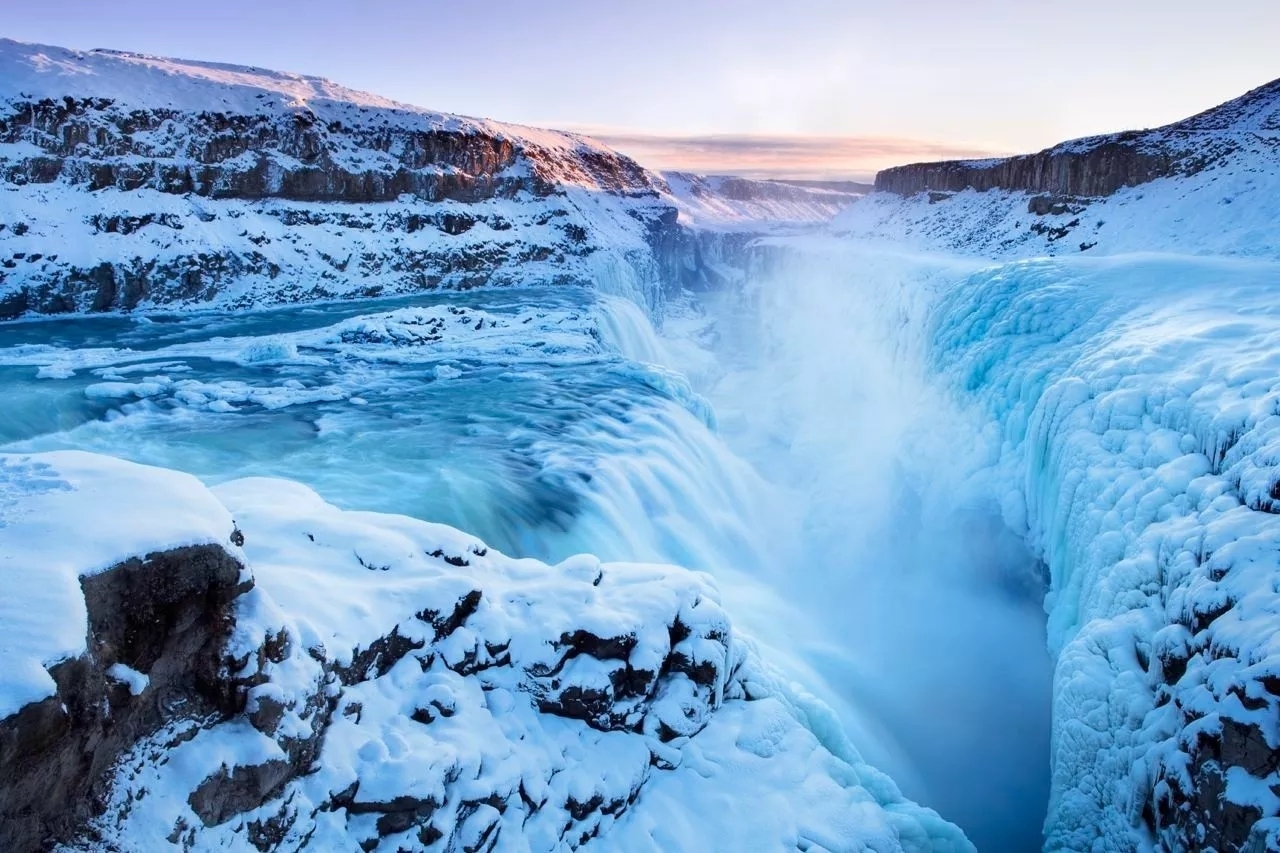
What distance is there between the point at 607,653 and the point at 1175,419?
6.63 m

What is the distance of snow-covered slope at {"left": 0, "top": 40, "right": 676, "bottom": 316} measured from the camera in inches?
1048

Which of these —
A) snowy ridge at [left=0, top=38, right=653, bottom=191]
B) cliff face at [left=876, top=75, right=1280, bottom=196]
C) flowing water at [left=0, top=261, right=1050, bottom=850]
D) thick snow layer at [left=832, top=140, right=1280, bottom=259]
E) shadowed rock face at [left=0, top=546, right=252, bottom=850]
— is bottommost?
flowing water at [left=0, top=261, right=1050, bottom=850]

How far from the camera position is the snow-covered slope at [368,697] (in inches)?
127

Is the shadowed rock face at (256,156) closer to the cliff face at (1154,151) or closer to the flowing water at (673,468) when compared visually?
the flowing water at (673,468)

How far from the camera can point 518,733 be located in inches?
195

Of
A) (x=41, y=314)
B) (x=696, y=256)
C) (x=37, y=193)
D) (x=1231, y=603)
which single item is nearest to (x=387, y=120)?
(x=37, y=193)

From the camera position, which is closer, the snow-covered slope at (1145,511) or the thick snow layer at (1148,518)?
the snow-covered slope at (1145,511)

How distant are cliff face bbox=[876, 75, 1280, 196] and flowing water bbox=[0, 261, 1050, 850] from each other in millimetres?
14320

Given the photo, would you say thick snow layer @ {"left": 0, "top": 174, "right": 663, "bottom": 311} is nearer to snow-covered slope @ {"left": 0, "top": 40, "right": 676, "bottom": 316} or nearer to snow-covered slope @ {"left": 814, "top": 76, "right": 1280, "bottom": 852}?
snow-covered slope @ {"left": 0, "top": 40, "right": 676, "bottom": 316}

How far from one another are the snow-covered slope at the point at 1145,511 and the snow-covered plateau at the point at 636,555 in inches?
1.9

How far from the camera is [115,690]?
3314 mm

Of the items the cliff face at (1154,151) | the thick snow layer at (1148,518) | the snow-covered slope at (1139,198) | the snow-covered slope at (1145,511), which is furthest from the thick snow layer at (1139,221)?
the thick snow layer at (1148,518)

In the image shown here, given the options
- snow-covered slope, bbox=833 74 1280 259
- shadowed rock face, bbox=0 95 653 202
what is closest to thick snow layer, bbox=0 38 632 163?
shadowed rock face, bbox=0 95 653 202

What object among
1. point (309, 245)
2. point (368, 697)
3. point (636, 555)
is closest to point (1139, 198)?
point (636, 555)
